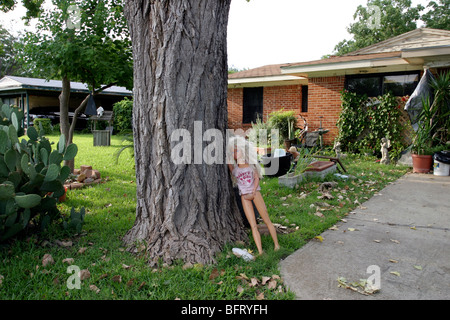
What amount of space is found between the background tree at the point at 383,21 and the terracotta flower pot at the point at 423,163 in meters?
28.9

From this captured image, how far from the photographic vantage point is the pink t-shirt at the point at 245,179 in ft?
12.8

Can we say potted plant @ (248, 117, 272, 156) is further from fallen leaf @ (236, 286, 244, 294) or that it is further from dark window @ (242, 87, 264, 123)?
fallen leaf @ (236, 286, 244, 294)

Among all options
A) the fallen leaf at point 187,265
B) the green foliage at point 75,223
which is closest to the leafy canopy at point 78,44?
the green foliage at point 75,223

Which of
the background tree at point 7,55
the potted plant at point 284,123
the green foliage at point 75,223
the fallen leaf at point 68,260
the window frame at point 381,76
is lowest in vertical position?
the fallen leaf at point 68,260

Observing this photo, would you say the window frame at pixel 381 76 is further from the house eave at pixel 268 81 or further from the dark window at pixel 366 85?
the house eave at pixel 268 81

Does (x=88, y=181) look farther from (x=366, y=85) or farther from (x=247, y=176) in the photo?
(x=366, y=85)

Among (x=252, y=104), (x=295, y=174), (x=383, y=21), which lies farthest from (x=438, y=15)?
(x=295, y=174)

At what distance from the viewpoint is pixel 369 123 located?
11.6 m

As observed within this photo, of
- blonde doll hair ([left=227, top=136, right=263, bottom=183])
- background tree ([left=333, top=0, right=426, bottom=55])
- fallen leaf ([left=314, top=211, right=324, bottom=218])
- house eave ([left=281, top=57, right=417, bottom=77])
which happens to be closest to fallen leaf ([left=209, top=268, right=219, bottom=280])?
blonde doll hair ([left=227, top=136, right=263, bottom=183])

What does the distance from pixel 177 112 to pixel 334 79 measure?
33.8 feet

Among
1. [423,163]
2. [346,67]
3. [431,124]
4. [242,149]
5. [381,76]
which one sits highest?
[346,67]

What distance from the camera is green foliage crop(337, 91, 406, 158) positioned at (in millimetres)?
10961

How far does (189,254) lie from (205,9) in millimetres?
2500

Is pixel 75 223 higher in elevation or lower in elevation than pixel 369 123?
lower
